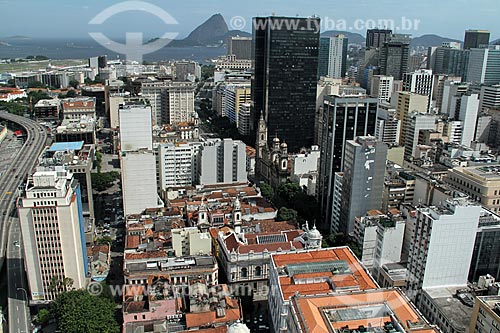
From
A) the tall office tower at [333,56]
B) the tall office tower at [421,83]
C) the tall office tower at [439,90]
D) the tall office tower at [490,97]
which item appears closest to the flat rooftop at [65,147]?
the tall office tower at [421,83]

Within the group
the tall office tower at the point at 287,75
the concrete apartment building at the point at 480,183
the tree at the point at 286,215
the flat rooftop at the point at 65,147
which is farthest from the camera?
the tall office tower at the point at 287,75

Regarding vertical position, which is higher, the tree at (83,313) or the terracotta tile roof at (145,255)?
the terracotta tile roof at (145,255)

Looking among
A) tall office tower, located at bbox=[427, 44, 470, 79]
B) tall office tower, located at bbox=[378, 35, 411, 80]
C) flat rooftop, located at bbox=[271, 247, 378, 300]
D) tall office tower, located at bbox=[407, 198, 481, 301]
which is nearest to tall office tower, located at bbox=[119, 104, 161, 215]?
flat rooftop, located at bbox=[271, 247, 378, 300]

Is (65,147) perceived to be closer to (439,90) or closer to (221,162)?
(221,162)

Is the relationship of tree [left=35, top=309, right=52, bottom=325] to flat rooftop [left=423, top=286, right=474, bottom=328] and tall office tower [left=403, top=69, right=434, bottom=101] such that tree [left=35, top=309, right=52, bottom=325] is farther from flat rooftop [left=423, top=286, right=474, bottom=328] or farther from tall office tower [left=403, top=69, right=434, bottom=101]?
tall office tower [left=403, top=69, right=434, bottom=101]

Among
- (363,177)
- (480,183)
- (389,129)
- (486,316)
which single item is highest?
(389,129)

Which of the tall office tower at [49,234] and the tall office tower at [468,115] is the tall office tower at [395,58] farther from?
the tall office tower at [49,234]

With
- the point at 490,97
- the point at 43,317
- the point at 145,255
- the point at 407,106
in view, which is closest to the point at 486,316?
the point at 145,255
